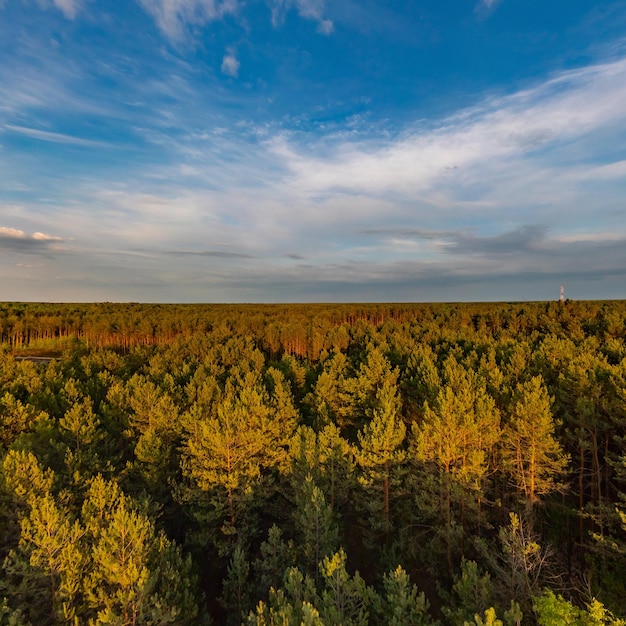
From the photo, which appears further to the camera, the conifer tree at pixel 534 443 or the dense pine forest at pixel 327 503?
the conifer tree at pixel 534 443

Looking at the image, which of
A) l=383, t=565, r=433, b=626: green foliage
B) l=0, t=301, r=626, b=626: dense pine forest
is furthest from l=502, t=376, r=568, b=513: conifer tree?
l=383, t=565, r=433, b=626: green foliage

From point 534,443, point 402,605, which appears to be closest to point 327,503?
point 402,605

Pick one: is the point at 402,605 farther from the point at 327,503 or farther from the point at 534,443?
the point at 534,443

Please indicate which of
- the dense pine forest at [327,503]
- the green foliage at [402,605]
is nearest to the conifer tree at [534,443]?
the dense pine forest at [327,503]

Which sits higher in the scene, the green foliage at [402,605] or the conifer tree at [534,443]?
the conifer tree at [534,443]

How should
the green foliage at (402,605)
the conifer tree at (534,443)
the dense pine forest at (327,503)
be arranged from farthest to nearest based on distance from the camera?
the conifer tree at (534,443), the dense pine forest at (327,503), the green foliage at (402,605)

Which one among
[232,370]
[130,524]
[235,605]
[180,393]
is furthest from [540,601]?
[232,370]

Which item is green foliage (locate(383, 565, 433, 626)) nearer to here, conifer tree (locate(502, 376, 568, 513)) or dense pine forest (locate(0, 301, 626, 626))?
dense pine forest (locate(0, 301, 626, 626))

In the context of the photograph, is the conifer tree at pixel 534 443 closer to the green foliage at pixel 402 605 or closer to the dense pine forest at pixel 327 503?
the dense pine forest at pixel 327 503

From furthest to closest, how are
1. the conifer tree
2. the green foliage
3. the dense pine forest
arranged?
the conifer tree
the dense pine forest
the green foliage
